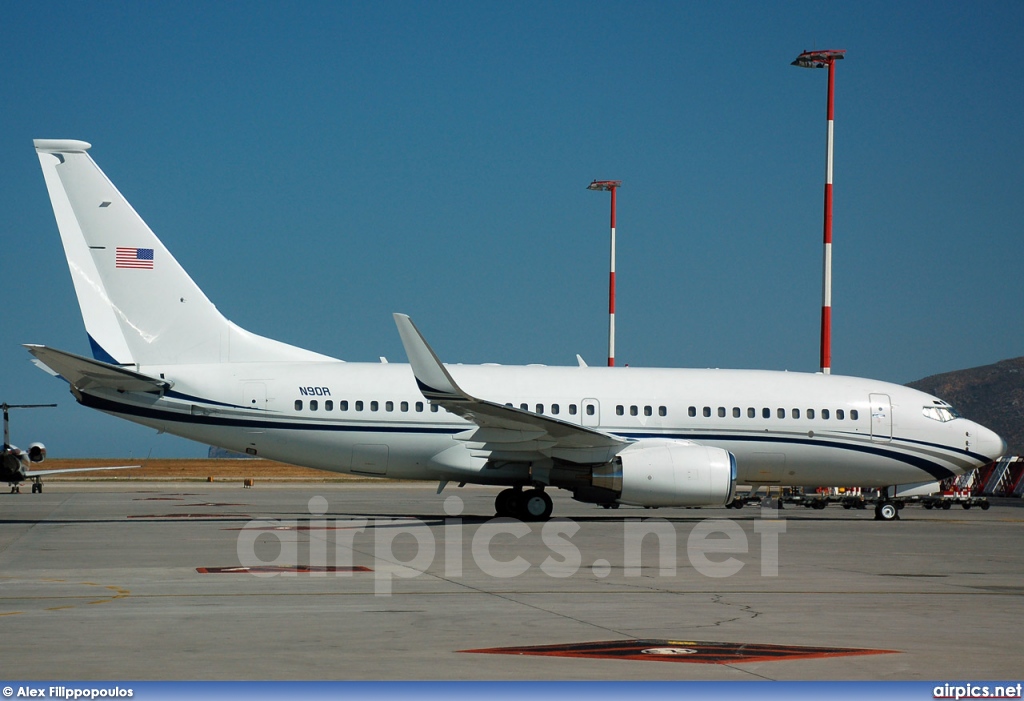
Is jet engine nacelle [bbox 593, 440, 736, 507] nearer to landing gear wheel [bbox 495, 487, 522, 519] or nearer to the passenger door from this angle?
landing gear wheel [bbox 495, 487, 522, 519]

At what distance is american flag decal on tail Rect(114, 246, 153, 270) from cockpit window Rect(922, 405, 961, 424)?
56.8 feet

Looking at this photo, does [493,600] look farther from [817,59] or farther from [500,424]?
[817,59]

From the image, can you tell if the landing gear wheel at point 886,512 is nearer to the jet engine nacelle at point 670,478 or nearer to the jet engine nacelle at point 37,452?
the jet engine nacelle at point 670,478

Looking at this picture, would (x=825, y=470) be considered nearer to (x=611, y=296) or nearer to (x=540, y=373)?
(x=540, y=373)

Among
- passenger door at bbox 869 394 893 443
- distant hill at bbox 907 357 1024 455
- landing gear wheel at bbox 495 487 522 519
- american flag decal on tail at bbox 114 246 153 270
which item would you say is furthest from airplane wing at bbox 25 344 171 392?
distant hill at bbox 907 357 1024 455

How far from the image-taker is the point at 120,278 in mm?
22516

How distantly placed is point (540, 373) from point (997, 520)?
40.9 ft

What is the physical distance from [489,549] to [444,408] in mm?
5114

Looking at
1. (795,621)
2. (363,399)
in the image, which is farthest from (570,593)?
(363,399)

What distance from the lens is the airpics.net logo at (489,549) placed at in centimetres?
1379

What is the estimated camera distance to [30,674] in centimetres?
681

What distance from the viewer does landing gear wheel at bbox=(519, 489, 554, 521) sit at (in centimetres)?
2273

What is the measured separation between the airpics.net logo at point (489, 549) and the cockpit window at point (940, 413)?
15.8ft

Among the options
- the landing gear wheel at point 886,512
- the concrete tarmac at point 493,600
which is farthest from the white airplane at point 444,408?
the concrete tarmac at point 493,600
